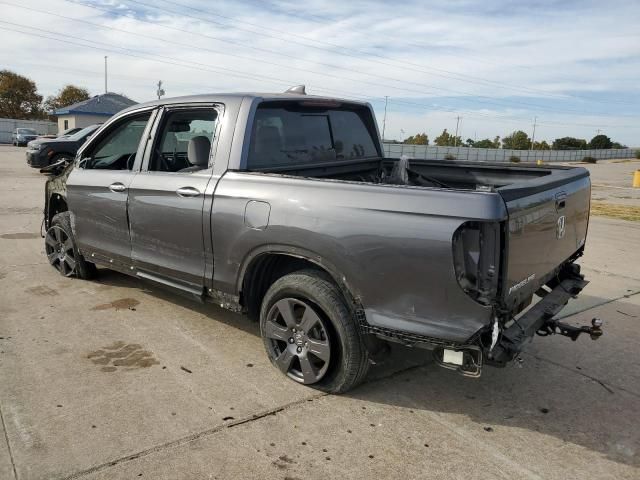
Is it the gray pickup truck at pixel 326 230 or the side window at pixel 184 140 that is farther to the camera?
the side window at pixel 184 140

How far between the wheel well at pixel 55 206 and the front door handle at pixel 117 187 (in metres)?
1.48

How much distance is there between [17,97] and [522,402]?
8373 cm

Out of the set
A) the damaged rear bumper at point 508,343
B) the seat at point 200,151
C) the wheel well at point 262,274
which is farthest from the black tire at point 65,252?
the damaged rear bumper at point 508,343

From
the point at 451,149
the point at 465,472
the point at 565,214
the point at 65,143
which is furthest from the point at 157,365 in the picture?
the point at 451,149

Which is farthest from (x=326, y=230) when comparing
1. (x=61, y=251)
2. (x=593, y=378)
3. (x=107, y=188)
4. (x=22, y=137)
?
(x=22, y=137)

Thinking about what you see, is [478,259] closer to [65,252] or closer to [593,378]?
[593,378]

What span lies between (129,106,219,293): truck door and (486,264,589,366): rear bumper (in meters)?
2.11

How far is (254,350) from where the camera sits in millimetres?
4113

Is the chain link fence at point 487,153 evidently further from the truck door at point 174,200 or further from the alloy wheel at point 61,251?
the truck door at point 174,200

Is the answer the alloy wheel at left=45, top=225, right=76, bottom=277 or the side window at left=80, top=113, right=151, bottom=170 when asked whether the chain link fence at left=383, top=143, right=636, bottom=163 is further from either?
the side window at left=80, top=113, right=151, bottom=170

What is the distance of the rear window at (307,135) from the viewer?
3.93 metres

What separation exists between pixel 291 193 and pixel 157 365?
160 cm

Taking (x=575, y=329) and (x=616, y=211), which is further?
(x=616, y=211)

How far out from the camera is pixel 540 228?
10.3 feet
